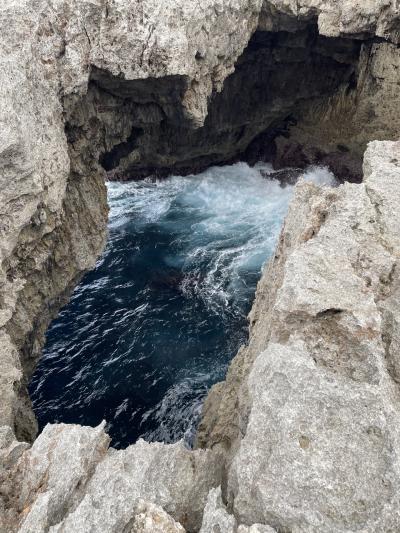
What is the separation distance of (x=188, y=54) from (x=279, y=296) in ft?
41.8

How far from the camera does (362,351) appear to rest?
25.6 ft

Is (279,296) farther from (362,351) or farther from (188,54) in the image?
(188,54)

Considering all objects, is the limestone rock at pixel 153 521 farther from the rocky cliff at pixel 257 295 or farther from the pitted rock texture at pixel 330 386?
the pitted rock texture at pixel 330 386

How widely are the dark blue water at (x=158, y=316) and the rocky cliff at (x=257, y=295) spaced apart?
3851mm

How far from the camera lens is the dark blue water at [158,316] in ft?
61.7

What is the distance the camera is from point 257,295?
13055 millimetres

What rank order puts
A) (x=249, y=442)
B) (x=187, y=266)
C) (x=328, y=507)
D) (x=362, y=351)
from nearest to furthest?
(x=328, y=507) → (x=249, y=442) → (x=362, y=351) → (x=187, y=266)

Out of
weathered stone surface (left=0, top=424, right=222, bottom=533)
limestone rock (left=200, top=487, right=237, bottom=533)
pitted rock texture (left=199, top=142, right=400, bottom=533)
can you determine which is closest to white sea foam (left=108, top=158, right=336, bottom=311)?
pitted rock texture (left=199, top=142, right=400, bottom=533)

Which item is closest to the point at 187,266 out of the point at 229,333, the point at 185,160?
the point at 229,333

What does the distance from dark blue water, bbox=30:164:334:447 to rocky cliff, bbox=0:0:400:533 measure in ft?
12.6

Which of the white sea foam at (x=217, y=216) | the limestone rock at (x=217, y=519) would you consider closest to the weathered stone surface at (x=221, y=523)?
the limestone rock at (x=217, y=519)

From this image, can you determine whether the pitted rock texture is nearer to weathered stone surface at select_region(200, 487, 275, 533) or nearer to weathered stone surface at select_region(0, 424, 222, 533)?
weathered stone surface at select_region(200, 487, 275, 533)

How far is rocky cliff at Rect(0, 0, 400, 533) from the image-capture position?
22.5 ft

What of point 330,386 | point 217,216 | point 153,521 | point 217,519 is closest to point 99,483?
point 153,521
